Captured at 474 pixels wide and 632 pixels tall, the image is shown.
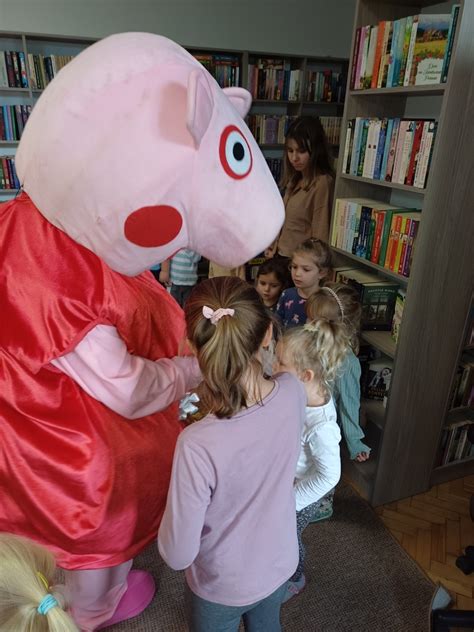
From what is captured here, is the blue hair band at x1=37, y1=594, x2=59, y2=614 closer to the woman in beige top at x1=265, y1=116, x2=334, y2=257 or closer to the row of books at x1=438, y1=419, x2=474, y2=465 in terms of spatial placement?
the row of books at x1=438, y1=419, x2=474, y2=465

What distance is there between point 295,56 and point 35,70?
2.20 meters

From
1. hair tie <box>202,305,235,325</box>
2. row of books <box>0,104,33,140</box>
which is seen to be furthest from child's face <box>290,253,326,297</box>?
row of books <box>0,104,33,140</box>

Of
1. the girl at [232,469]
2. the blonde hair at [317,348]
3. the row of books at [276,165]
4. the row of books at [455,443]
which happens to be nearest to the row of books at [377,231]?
the blonde hair at [317,348]

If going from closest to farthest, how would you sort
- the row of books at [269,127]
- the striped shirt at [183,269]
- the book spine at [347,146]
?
the book spine at [347,146]
the striped shirt at [183,269]
the row of books at [269,127]

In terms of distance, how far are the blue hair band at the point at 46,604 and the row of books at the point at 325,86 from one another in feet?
14.9

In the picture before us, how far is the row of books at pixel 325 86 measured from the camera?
4.35 metres

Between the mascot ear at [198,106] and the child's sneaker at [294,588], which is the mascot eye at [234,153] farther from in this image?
the child's sneaker at [294,588]

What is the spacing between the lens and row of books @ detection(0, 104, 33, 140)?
370 cm

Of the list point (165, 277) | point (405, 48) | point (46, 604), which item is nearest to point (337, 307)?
point (405, 48)

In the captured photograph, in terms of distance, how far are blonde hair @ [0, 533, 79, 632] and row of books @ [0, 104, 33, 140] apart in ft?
12.3

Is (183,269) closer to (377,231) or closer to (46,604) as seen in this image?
(377,231)

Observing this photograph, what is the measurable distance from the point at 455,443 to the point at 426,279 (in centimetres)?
93

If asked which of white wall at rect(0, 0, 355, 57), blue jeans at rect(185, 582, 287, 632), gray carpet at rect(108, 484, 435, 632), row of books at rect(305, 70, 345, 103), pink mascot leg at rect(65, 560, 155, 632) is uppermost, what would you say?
white wall at rect(0, 0, 355, 57)

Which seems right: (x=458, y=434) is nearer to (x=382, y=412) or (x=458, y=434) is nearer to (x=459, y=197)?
(x=382, y=412)
